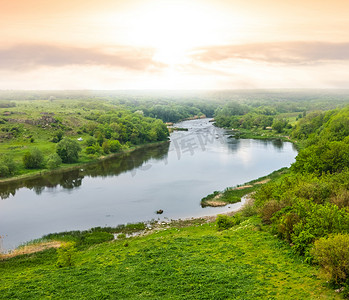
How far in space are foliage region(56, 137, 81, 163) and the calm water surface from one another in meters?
6.68

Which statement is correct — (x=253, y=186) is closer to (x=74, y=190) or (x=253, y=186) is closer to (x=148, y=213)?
(x=148, y=213)

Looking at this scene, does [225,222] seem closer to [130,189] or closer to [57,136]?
[130,189]

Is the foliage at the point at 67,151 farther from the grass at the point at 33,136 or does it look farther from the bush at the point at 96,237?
the bush at the point at 96,237

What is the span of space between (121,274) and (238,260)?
9.99 metres

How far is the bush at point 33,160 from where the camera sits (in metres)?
70.5

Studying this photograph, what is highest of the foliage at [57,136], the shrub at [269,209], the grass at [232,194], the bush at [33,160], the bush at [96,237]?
the foliage at [57,136]

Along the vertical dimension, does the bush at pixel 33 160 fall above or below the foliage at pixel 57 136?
below

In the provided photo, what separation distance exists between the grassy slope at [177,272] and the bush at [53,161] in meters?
43.1

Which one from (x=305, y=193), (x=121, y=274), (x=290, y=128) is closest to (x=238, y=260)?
(x=121, y=274)

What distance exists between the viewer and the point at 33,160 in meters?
71.0

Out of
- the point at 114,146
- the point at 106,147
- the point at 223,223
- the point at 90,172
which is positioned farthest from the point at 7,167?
the point at 223,223

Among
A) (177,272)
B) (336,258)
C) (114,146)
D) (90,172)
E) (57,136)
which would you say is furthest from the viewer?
(57,136)

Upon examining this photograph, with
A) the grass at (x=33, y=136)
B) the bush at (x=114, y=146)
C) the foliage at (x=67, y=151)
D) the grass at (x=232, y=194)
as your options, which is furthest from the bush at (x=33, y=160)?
the grass at (x=232, y=194)

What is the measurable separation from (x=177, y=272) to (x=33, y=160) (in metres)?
59.5
